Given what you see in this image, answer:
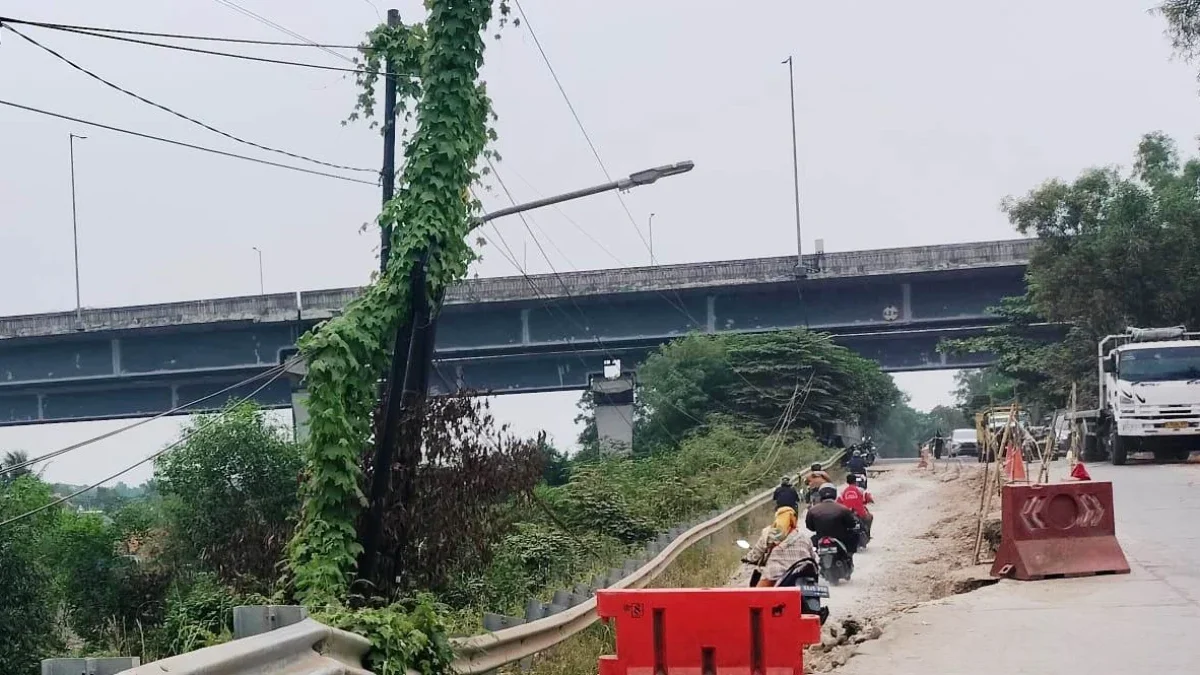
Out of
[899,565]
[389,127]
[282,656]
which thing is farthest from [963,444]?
[282,656]

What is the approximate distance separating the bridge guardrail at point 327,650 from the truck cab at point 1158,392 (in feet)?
79.9

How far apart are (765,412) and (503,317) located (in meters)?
10.6

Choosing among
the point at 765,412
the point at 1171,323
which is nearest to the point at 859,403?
the point at 765,412

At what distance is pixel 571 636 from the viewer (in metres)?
10.6

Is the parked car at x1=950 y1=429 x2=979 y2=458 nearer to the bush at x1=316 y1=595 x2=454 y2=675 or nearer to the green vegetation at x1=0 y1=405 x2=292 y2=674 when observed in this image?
the green vegetation at x1=0 y1=405 x2=292 y2=674

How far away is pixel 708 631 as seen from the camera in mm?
9289

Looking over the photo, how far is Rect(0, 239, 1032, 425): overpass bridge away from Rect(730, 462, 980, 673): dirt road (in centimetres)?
1877

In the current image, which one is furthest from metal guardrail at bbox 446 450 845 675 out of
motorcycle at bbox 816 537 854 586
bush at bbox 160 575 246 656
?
motorcycle at bbox 816 537 854 586

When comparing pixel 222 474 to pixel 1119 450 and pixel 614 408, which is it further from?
pixel 614 408

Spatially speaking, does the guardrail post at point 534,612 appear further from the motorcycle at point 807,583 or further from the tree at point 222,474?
the tree at point 222,474

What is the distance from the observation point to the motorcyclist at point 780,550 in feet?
38.7

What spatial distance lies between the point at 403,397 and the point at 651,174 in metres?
9.69

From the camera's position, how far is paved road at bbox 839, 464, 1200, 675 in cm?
958

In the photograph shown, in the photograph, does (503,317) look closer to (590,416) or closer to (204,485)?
(590,416)
